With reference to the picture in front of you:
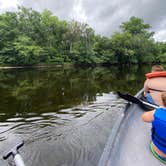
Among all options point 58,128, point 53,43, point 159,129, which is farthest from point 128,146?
point 53,43

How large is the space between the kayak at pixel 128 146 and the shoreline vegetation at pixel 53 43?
26.9 m

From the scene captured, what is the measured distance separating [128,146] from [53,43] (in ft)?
110

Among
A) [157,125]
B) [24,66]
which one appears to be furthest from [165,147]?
[24,66]

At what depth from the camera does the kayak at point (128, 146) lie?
5.15 feet

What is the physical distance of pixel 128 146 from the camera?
1.89 meters

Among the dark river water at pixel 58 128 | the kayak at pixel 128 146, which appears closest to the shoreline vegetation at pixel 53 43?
the dark river water at pixel 58 128

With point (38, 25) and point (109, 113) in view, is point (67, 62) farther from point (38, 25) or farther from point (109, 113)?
point (109, 113)

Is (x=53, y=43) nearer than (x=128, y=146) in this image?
No

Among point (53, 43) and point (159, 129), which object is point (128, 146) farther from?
point (53, 43)

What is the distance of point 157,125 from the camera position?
1.43 meters

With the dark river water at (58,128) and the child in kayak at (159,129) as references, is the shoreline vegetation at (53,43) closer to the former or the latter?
the dark river water at (58,128)

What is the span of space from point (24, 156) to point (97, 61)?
102 ft

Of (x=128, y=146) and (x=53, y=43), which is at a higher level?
(x=53, y=43)

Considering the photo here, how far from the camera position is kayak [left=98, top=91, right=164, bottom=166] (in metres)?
1.57
